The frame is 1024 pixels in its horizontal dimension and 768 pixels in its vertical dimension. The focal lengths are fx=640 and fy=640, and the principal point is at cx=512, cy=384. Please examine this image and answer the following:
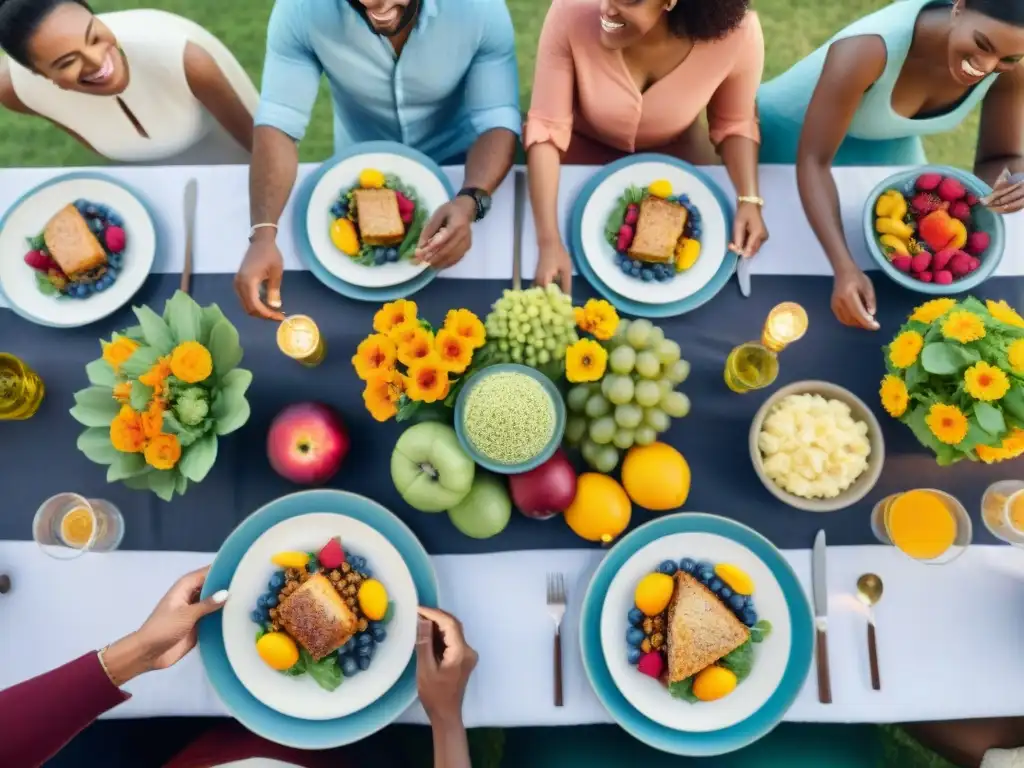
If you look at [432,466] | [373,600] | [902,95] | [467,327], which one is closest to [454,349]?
[467,327]

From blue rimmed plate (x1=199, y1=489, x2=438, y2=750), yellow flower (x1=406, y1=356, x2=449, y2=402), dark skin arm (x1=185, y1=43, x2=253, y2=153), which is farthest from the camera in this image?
dark skin arm (x1=185, y1=43, x2=253, y2=153)

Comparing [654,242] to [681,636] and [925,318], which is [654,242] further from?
[681,636]

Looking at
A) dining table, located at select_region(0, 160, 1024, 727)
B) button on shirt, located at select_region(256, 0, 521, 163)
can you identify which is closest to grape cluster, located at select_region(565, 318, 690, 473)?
dining table, located at select_region(0, 160, 1024, 727)

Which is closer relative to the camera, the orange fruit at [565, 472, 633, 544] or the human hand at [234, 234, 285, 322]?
the orange fruit at [565, 472, 633, 544]

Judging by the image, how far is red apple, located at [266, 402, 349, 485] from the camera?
0.92 m

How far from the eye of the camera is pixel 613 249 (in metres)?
1.06

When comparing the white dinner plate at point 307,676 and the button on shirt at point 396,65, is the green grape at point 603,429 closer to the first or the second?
the white dinner plate at point 307,676

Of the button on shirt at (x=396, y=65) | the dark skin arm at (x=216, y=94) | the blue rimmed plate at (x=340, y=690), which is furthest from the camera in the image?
the dark skin arm at (x=216, y=94)

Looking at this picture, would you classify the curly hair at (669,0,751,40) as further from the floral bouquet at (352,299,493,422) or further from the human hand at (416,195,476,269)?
the floral bouquet at (352,299,493,422)

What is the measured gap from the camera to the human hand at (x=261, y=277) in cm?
102

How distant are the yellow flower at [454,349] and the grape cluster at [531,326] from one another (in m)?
0.06

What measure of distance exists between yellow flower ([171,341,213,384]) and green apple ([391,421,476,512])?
278mm

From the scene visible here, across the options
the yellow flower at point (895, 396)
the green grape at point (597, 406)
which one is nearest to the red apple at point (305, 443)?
the green grape at point (597, 406)

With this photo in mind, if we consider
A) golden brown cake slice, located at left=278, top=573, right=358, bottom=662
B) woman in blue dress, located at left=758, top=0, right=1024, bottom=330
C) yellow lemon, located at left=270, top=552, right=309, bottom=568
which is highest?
woman in blue dress, located at left=758, top=0, right=1024, bottom=330
